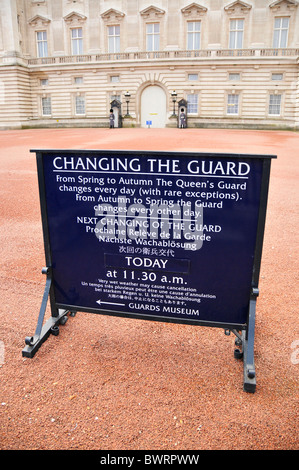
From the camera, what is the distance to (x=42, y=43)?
3825 centimetres

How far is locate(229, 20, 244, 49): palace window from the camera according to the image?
34.0 m

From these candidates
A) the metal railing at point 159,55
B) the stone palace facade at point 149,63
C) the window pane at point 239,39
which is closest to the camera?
the metal railing at point 159,55

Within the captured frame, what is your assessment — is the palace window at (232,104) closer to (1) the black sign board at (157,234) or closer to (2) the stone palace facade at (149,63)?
(2) the stone palace facade at (149,63)

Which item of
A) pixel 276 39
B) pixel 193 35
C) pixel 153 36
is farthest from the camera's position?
pixel 153 36

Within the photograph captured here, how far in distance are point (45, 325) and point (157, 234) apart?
1314mm

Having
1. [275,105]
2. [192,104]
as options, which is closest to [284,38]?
[275,105]

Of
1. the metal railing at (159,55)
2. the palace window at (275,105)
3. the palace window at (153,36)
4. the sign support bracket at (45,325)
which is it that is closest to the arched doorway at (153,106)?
the metal railing at (159,55)

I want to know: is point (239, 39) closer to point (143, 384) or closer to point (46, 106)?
point (46, 106)

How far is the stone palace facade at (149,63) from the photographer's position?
33.7 meters

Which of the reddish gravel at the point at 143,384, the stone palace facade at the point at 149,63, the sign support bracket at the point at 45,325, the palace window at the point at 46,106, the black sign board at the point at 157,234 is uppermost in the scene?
the stone palace facade at the point at 149,63

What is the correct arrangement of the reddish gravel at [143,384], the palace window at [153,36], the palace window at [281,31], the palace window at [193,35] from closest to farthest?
the reddish gravel at [143,384] → the palace window at [281,31] → the palace window at [193,35] → the palace window at [153,36]

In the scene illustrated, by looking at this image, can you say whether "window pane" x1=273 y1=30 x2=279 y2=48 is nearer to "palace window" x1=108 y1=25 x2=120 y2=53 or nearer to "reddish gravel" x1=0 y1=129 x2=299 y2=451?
"palace window" x1=108 y1=25 x2=120 y2=53

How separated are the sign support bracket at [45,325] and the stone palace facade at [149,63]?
3340 centimetres

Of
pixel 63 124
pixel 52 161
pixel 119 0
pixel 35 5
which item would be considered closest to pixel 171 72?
pixel 119 0
